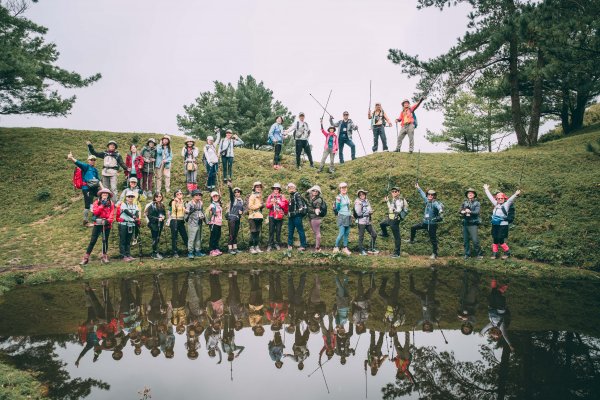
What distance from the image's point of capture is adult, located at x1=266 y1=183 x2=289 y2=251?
1309cm

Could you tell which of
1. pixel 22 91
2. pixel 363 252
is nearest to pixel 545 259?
pixel 363 252

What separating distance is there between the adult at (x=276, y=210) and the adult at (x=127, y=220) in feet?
14.4

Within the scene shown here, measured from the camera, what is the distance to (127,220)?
12.2m

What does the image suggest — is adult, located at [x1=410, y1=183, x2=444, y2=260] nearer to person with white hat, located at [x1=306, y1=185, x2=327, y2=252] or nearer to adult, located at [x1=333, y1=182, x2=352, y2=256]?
adult, located at [x1=333, y1=182, x2=352, y2=256]

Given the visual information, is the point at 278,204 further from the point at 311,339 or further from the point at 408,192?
the point at 311,339

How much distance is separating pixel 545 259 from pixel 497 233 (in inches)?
62.3

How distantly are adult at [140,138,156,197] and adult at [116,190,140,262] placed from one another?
12.0 ft

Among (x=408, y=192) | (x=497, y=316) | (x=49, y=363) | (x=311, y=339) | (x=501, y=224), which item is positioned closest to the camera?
(x=49, y=363)

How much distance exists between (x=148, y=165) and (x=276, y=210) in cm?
658

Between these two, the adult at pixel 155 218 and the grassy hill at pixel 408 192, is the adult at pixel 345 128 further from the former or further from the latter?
the adult at pixel 155 218

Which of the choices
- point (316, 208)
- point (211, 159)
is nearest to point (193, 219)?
point (211, 159)

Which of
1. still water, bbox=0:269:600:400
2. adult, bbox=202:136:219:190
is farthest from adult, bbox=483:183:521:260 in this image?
adult, bbox=202:136:219:190

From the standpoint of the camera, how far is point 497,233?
1213 cm

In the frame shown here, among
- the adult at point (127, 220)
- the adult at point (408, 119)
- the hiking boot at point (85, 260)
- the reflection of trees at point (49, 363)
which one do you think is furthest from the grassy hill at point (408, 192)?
the reflection of trees at point (49, 363)
